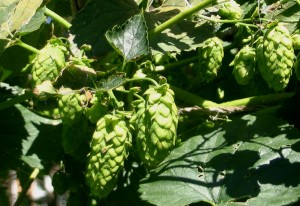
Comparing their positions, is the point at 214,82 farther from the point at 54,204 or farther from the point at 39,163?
the point at 54,204

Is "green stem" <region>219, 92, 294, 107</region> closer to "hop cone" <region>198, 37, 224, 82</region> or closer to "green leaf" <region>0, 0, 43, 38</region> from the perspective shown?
"hop cone" <region>198, 37, 224, 82</region>

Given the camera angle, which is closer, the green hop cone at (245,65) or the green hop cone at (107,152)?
the green hop cone at (107,152)

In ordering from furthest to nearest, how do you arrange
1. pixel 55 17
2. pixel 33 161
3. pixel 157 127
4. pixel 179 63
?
pixel 33 161 → pixel 179 63 → pixel 55 17 → pixel 157 127

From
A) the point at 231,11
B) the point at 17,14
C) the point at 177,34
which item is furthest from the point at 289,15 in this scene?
the point at 17,14

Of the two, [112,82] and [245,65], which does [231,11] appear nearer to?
[245,65]

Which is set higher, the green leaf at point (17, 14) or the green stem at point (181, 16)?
the green leaf at point (17, 14)

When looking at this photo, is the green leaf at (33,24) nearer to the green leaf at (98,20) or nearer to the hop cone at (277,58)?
the green leaf at (98,20)

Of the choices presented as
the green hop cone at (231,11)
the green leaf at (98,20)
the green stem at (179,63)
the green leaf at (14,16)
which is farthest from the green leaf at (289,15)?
the green leaf at (14,16)
